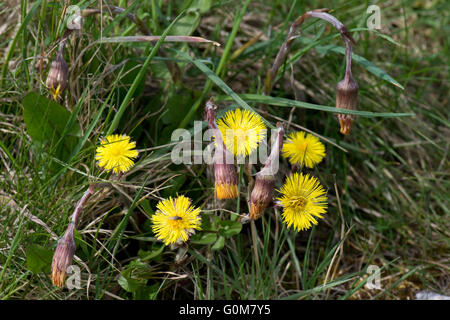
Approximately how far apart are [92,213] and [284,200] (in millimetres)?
598

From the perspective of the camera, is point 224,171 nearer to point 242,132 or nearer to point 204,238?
point 242,132

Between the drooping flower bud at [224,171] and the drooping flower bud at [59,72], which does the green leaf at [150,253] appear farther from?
the drooping flower bud at [59,72]

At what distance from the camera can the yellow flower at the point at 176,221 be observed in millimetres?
1286

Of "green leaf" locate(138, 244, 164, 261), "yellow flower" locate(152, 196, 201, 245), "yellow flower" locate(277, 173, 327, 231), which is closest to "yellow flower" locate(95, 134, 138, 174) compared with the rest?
"yellow flower" locate(152, 196, 201, 245)

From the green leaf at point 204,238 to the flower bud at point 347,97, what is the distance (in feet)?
1.61

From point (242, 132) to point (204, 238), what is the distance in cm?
34

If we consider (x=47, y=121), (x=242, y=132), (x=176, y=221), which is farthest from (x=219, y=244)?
(x=47, y=121)

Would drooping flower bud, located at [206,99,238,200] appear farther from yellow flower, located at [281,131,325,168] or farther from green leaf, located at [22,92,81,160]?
green leaf, located at [22,92,81,160]

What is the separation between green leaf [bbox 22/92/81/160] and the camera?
150 centimetres

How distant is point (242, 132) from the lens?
1323 mm

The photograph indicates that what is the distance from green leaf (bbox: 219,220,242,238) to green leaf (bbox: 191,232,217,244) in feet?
0.09

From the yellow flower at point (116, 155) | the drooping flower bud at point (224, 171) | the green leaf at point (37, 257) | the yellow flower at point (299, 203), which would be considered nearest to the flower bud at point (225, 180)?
the drooping flower bud at point (224, 171)

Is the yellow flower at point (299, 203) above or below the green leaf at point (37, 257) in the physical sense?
above

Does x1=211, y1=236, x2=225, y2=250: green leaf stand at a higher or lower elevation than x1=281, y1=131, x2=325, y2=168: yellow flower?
lower
